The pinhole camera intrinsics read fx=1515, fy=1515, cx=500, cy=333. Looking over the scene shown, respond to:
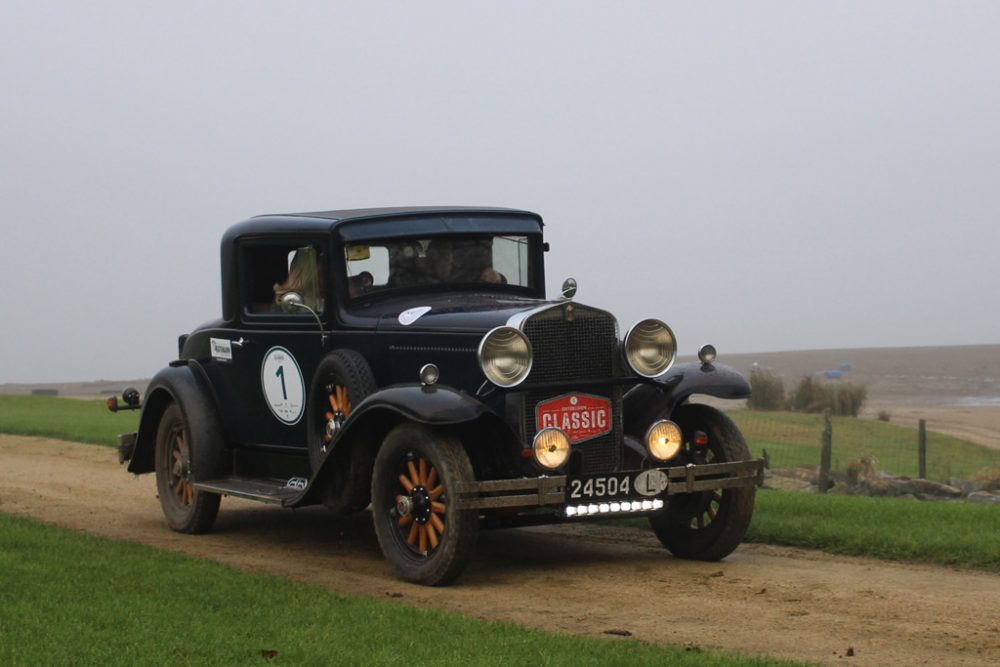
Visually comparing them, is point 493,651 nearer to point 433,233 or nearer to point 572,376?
point 572,376

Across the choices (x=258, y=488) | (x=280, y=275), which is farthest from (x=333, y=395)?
(x=280, y=275)

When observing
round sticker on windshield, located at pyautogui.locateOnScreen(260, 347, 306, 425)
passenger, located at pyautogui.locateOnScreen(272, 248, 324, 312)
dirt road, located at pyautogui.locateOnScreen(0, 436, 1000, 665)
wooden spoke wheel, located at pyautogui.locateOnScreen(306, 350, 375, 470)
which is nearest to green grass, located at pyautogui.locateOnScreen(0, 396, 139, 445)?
dirt road, located at pyautogui.locateOnScreen(0, 436, 1000, 665)

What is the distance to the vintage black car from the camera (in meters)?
9.49

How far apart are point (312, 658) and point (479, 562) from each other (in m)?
3.70

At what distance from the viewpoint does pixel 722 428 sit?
34.4 feet

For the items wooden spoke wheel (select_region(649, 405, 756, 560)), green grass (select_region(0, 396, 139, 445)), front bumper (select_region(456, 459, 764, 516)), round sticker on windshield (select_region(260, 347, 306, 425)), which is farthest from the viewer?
green grass (select_region(0, 396, 139, 445))

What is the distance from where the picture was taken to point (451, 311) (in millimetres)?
10289

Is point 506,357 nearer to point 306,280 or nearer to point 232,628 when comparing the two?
point 306,280

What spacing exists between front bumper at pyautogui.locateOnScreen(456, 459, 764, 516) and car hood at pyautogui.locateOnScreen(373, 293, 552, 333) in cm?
108

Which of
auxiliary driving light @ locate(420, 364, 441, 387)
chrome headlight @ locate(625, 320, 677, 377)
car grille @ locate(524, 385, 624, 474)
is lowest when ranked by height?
car grille @ locate(524, 385, 624, 474)

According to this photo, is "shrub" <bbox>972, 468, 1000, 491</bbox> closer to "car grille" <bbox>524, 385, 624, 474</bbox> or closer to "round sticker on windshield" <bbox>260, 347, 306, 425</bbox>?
"car grille" <bbox>524, 385, 624, 474</bbox>

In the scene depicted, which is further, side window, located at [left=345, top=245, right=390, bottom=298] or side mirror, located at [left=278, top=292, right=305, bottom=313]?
side window, located at [left=345, top=245, right=390, bottom=298]

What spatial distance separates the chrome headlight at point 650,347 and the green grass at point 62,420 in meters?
13.0

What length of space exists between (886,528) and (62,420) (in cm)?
1932
